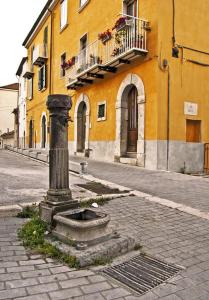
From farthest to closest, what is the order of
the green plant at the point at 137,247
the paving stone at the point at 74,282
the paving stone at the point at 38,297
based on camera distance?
the green plant at the point at 137,247, the paving stone at the point at 74,282, the paving stone at the point at 38,297

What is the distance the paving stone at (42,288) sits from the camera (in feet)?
9.16

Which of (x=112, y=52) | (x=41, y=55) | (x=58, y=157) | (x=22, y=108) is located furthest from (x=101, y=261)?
(x=22, y=108)

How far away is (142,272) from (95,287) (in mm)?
591

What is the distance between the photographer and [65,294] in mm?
2768

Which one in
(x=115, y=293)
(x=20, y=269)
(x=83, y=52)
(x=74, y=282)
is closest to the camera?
(x=115, y=293)

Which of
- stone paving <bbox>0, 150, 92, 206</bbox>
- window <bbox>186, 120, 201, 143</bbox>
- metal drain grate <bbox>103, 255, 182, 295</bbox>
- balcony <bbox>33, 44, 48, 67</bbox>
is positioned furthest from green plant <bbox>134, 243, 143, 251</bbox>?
balcony <bbox>33, 44, 48, 67</bbox>

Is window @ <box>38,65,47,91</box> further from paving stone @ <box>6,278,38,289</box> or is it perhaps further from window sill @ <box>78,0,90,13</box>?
paving stone @ <box>6,278,38,289</box>

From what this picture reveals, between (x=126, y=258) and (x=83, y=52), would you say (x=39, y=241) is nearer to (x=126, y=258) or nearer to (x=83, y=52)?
(x=126, y=258)

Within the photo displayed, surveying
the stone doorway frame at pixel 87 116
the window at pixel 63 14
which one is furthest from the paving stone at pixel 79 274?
the window at pixel 63 14

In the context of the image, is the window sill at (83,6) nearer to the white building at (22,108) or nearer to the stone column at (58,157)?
the white building at (22,108)

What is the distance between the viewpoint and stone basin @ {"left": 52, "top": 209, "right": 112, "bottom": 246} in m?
3.61

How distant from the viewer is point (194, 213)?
547 centimetres

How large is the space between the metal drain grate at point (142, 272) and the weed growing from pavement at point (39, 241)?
416 millimetres

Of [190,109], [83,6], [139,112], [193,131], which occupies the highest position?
[83,6]
